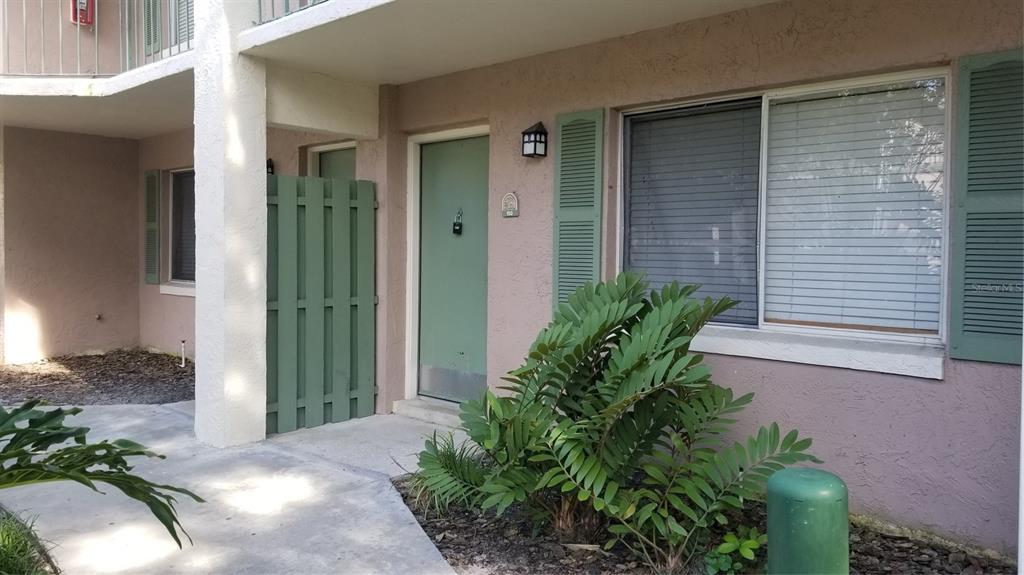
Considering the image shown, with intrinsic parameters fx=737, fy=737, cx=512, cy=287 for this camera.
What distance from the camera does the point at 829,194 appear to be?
13.3 ft

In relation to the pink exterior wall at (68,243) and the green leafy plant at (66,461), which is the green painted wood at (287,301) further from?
the pink exterior wall at (68,243)

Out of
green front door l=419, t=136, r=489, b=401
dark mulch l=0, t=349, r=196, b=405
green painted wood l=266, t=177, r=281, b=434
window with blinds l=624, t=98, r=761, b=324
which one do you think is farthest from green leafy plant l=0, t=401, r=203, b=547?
dark mulch l=0, t=349, r=196, b=405

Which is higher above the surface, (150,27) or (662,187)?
(150,27)

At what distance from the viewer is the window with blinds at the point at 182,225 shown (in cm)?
876

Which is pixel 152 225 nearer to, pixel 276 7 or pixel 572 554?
pixel 276 7

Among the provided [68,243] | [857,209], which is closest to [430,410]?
[857,209]

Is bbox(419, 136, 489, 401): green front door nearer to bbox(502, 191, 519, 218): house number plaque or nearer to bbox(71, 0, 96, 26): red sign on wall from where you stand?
bbox(502, 191, 519, 218): house number plaque

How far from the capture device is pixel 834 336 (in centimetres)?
404

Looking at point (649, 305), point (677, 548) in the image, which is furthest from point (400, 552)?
point (649, 305)

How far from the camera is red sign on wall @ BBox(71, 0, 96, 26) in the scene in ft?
25.1

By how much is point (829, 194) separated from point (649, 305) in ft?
4.30

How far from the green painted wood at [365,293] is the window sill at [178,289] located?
10.8ft

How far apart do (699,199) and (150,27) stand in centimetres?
624

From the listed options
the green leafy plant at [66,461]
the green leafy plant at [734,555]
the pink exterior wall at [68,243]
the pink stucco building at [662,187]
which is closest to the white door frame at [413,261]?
the pink stucco building at [662,187]
